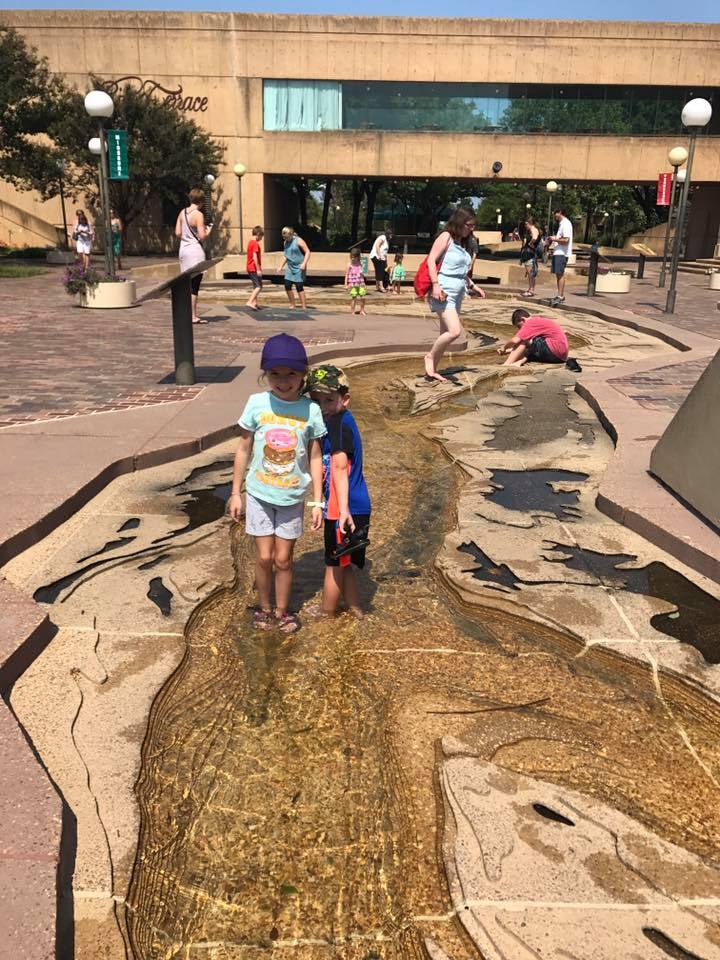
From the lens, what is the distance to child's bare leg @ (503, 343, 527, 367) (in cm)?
1011

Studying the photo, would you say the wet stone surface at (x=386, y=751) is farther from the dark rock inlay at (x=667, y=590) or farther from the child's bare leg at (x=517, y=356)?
the child's bare leg at (x=517, y=356)

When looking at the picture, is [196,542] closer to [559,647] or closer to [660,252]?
[559,647]

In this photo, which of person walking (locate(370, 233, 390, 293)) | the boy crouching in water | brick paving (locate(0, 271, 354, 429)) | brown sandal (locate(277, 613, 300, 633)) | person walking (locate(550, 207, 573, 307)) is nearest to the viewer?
the boy crouching in water

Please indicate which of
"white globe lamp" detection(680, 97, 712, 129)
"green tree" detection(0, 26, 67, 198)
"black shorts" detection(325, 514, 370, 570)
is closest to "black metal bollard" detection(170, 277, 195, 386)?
"black shorts" detection(325, 514, 370, 570)

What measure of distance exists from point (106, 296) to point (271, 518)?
13.2 meters

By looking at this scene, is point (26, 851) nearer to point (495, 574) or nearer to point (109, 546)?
point (109, 546)

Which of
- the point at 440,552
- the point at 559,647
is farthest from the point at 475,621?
the point at 440,552

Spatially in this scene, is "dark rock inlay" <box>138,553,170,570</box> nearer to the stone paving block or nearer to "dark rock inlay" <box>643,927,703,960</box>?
the stone paving block

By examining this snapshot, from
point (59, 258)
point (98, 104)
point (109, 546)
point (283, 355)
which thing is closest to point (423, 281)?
point (109, 546)

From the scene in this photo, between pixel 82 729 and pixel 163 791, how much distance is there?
0.46m

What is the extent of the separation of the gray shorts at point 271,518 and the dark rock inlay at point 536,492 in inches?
83.5

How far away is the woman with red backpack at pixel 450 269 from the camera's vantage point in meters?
8.02

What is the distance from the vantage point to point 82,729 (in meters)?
2.81

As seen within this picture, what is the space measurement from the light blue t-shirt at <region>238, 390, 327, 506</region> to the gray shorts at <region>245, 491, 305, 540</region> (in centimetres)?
6
